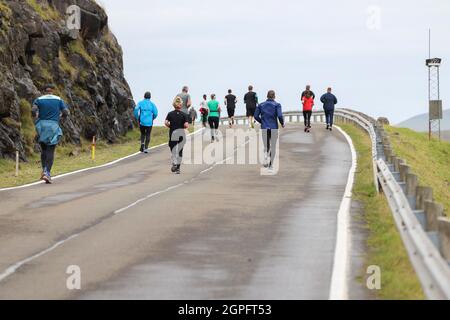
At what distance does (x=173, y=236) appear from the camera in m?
12.3

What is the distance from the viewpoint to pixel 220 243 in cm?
1168

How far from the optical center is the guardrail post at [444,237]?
8211 mm

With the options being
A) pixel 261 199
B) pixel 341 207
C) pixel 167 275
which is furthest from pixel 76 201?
pixel 167 275

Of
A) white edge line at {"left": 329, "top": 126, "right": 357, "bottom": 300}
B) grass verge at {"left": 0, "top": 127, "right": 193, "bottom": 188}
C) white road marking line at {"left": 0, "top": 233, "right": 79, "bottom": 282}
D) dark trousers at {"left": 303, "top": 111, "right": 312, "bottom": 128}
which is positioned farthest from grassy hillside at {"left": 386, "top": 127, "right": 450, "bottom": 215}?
white road marking line at {"left": 0, "top": 233, "right": 79, "bottom": 282}

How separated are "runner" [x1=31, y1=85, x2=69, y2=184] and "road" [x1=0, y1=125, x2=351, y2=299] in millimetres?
654

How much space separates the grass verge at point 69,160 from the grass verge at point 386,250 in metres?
8.13

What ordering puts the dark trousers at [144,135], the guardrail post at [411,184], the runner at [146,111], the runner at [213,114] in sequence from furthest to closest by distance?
1. the runner at [213,114]
2. the dark trousers at [144,135]
3. the runner at [146,111]
4. the guardrail post at [411,184]

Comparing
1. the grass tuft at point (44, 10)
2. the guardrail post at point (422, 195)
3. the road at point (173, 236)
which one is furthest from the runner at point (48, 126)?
the grass tuft at point (44, 10)

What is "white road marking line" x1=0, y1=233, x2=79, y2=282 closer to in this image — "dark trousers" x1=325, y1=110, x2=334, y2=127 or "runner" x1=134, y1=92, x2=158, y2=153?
"runner" x1=134, y1=92, x2=158, y2=153

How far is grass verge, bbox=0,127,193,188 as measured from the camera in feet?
74.4

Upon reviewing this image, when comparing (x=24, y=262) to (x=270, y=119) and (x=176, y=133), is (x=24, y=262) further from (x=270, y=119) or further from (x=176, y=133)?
(x=270, y=119)

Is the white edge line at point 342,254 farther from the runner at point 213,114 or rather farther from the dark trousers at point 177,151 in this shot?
the runner at point 213,114

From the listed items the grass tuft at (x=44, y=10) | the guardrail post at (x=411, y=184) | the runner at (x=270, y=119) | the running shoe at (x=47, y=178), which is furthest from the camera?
the grass tuft at (x=44, y=10)
